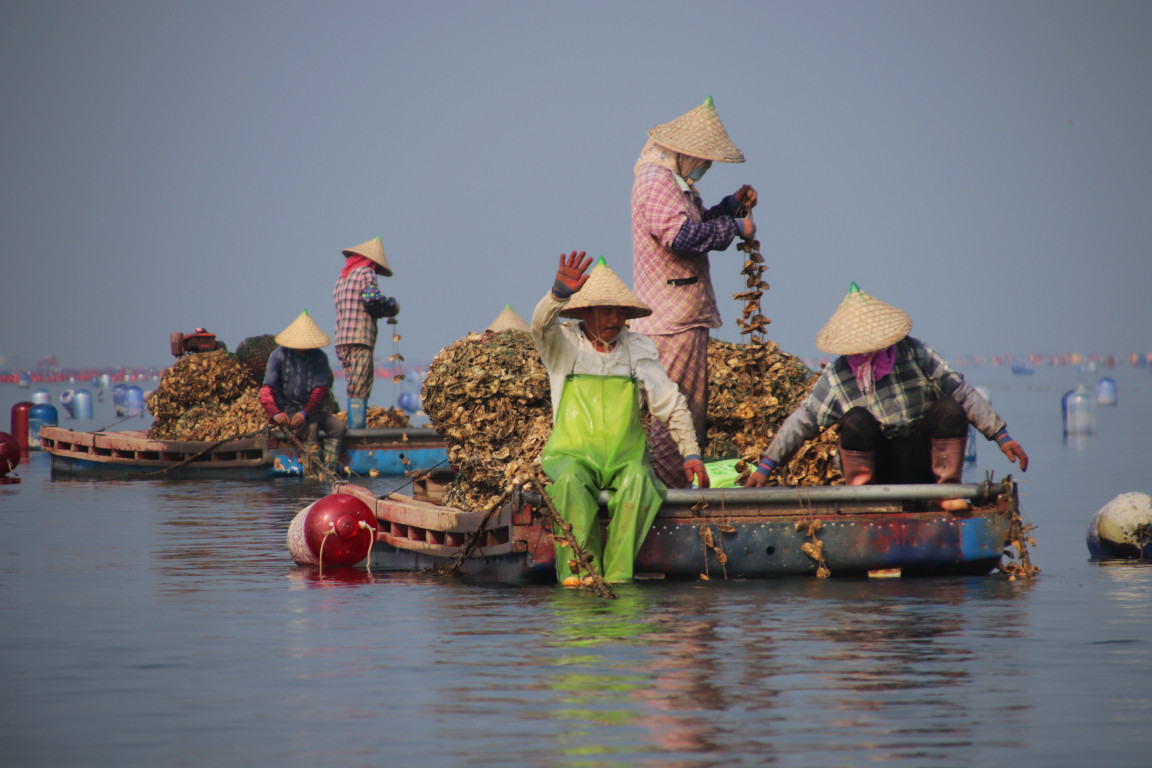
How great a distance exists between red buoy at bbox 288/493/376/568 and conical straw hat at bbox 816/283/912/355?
3536 mm

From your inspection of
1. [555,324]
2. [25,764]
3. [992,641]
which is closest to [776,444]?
[555,324]

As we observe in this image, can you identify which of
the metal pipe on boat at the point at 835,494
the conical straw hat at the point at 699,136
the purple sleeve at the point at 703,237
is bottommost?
the metal pipe on boat at the point at 835,494

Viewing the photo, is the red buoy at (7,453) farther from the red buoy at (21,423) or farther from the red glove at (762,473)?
the red glove at (762,473)

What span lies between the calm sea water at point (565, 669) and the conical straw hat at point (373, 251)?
776cm

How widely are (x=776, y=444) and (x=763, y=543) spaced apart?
62 centimetres

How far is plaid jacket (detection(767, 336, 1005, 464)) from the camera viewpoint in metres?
8.88

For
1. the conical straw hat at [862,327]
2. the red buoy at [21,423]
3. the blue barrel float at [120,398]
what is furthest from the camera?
the blue barrel float at [120,398]

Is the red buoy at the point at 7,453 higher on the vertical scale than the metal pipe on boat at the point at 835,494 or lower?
higher

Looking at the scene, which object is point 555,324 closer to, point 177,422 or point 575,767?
point 575,767

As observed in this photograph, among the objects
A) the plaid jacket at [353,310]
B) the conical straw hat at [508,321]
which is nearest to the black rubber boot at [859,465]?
the conical straw hat at [508,321]

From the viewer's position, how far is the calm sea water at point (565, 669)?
5266 millimetres

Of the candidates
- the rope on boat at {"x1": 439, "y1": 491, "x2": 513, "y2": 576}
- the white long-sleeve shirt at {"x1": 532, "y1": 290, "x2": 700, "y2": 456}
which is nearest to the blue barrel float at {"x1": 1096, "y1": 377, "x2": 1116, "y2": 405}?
the rope on boat at {"x1": 439, "y1": 491, "x2": 513, "y2": 576}

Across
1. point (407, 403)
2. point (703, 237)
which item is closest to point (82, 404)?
point (407, 403)

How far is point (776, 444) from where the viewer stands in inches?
361
